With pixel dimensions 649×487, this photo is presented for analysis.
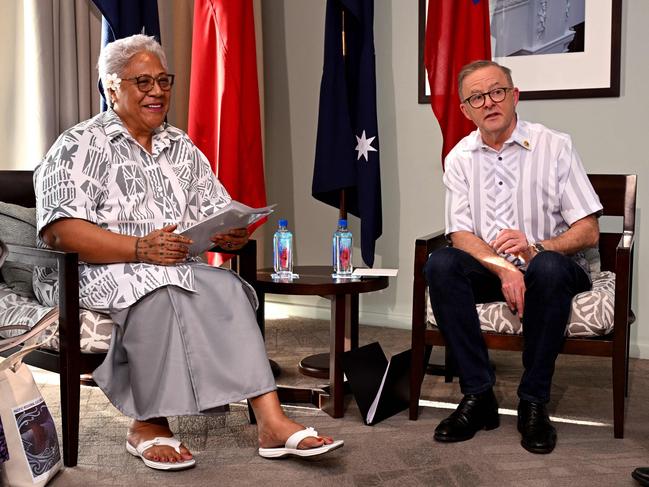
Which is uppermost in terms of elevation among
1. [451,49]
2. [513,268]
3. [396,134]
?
[451,49]

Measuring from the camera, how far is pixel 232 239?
280cm

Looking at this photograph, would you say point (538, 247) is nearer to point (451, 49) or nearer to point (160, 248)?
point (160, 248)

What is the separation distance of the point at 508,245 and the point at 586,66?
1.48m

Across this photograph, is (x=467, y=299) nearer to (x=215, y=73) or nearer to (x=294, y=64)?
(x=215, y=73)

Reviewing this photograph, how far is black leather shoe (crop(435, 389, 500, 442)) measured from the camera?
102 inches

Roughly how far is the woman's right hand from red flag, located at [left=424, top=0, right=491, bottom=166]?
65.6 inches

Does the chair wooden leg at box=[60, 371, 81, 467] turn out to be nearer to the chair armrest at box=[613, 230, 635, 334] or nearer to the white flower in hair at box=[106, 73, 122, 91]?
the white flower in hair at box=[106, 73, 122, 91]

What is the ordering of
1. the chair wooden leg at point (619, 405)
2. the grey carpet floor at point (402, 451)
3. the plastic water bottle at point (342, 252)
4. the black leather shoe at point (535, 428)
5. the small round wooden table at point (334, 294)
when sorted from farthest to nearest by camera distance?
the plastic water bottle at point (342, 252) → the small round wooden table at point (334, 294) → the chair wooden leg at point (619, 405) → the black leather shoe at point (535, 428) → the grey carpet floor at point (402, 451)

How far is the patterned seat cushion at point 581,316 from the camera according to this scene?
8.44ft

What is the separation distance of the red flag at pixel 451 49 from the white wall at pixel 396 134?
0.40 metres

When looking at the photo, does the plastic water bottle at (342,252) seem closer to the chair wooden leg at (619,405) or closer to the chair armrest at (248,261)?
the chair armrest at (248,261)

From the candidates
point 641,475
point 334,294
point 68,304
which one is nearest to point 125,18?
point 334,294

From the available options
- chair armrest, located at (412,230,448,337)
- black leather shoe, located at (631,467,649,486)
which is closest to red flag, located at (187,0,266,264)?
chair armrest, located at (412,230,448,337)

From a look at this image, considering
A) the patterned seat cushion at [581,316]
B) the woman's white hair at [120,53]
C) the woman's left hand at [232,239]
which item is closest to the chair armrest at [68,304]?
the woman's left hand at [232,239]
